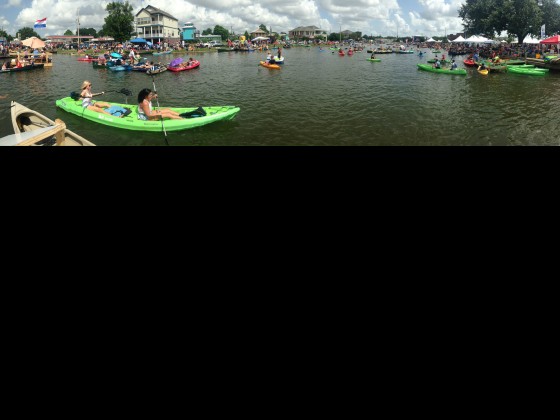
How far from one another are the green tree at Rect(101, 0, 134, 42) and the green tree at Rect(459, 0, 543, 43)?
17.1ft

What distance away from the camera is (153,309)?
3.47 feet

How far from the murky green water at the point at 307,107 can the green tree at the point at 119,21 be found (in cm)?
188

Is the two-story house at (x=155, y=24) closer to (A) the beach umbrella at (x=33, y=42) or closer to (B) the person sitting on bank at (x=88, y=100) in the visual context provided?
(A) the beach umbrella at (x=33, y=42)

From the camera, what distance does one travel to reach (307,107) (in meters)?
8.12

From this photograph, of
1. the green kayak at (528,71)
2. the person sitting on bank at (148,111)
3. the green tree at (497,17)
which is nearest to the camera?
the green tree at (497,17)

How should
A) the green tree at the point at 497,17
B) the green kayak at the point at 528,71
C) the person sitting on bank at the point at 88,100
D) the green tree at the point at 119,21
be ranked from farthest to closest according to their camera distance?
the green kayak at the point at 528,71
the person sitting on bank at the point at 88,100
the green tree at the point at 497,17
the green tree at the point at 119,21

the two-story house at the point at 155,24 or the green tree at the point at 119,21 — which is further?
the two-story house at the point at 155,24

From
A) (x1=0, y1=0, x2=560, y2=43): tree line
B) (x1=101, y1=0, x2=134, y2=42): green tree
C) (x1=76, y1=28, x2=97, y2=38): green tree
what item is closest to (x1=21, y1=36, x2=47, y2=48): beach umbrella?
(x1=0, y1=0, x2=560, y2=43): tree line

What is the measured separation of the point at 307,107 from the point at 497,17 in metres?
4.19

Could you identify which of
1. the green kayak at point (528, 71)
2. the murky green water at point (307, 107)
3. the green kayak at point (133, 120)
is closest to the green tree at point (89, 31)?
the green kayak at point (133, 120)

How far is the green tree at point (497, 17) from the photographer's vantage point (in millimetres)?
5227

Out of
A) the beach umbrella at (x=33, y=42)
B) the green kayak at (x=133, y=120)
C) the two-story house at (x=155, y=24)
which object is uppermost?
the two-story house at (x=155, y=24)

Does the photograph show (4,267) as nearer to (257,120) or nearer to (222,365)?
(222,365)

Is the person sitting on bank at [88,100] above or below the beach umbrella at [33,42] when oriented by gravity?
below
